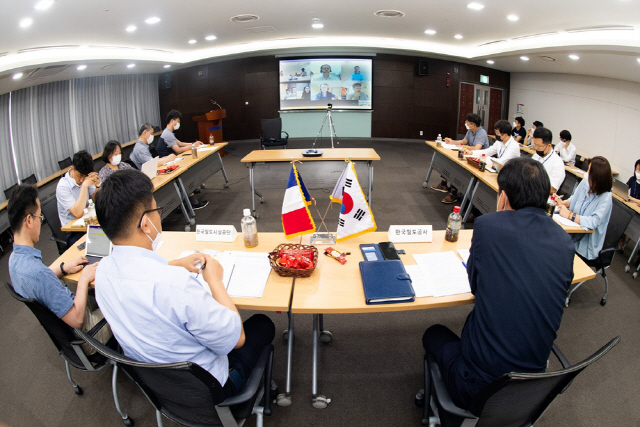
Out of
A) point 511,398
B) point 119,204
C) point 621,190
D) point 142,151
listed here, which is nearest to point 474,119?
point 621,190

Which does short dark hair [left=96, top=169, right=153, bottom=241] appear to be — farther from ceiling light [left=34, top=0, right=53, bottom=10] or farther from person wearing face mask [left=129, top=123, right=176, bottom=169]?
person wearing face mask [left=129, top=123, right=176, bottom=169]

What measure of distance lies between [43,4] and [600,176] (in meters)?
4.54

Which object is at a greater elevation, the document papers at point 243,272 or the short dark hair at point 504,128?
the short dark hair at point 504,128

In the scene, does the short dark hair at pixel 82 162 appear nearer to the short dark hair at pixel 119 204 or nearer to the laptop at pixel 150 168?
the laptop at pixel 150 168

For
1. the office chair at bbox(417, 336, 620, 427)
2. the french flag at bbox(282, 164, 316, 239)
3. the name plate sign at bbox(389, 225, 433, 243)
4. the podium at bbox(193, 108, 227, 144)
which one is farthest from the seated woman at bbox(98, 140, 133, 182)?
the podium at bbox(193, 108, 227, 144)

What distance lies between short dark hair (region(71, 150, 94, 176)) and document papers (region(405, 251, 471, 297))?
10.5 ft

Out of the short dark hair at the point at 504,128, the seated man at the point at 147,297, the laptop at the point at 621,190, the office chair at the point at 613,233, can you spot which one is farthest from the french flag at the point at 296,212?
the short dark hair at the point at 504,128

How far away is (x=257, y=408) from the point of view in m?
1.71

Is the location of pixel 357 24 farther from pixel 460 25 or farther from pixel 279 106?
pixel 279 106

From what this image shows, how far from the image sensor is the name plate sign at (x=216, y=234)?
2693mm

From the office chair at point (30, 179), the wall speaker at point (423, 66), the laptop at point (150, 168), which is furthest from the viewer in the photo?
the wall speaker at point (423, 66)

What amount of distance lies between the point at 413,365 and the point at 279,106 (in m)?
9.45

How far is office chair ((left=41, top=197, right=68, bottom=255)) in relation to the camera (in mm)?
3301

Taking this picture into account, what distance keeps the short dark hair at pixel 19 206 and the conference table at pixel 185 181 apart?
4.69 feet
